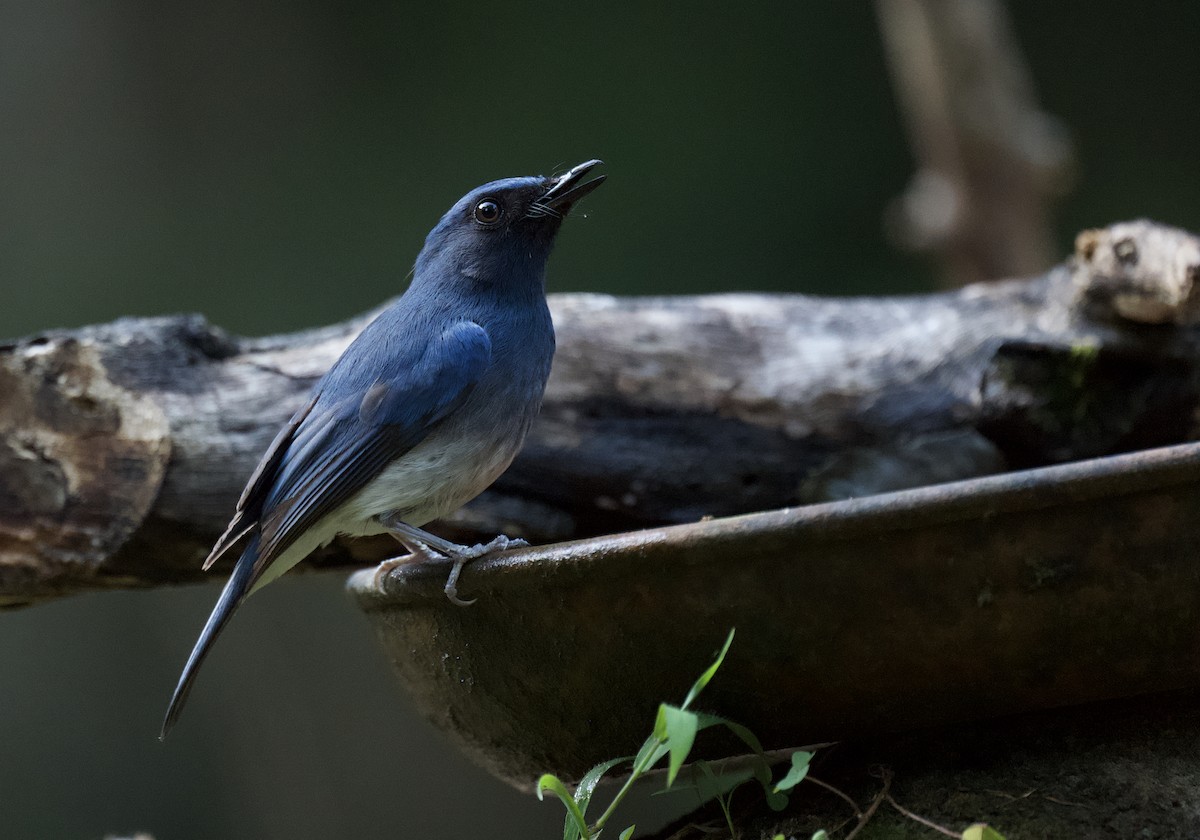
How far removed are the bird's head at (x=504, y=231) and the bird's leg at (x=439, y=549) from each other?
60 centimetres

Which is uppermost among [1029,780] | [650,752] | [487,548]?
[487,548]

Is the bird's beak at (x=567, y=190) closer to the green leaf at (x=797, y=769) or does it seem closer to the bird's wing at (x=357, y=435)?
the bird's wing at (x=357, y=435)

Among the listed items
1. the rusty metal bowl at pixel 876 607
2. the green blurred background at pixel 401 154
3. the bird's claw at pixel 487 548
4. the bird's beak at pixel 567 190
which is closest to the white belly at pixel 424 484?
the bird's claw at pixel 487 548

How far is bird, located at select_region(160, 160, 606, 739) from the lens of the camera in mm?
2162

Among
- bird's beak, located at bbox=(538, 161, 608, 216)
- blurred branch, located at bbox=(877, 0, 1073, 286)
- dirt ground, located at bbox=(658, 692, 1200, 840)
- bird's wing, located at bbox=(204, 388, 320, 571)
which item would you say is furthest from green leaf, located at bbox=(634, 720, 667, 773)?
blurred branch, located at bbox=(877, 0, 1073, 286)

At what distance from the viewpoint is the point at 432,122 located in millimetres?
7109

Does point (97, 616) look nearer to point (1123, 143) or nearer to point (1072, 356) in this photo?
point (1072, 356)

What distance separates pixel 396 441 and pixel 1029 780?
4.10ft

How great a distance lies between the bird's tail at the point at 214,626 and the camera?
2.02m

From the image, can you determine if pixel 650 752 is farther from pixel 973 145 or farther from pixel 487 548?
pixel 973 145

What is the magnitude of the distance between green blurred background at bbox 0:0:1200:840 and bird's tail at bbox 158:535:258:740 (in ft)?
14.2

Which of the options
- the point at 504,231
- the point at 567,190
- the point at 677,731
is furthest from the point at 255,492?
the point at 677,731

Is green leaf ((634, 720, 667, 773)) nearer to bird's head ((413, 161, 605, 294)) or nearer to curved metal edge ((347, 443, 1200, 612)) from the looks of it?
curved metal edge ((347, 443, 1200, 612))

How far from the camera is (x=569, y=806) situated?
1488mm
